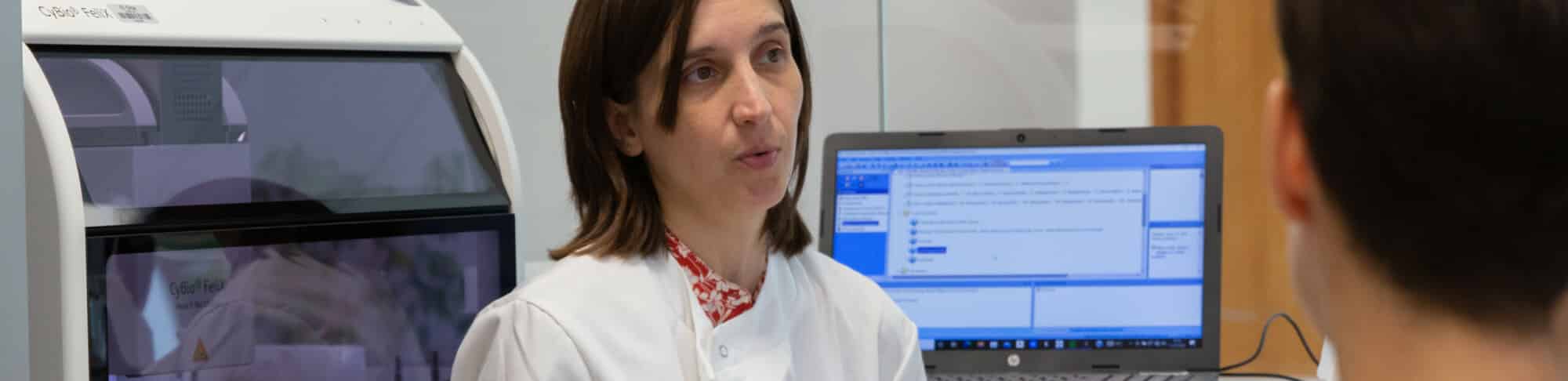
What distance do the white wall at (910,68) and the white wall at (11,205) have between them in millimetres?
1179

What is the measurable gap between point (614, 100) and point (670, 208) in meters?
0.10

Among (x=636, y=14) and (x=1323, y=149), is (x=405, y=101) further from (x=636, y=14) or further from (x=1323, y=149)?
(x=1323, y=149)

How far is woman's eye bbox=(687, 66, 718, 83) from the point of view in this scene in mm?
1254

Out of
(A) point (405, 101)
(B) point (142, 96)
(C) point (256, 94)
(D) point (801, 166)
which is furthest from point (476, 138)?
(D) point (801, 166)

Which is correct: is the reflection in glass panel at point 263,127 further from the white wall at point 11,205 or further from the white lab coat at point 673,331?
the white lab coat at point 673,331

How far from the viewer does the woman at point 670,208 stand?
1.19m

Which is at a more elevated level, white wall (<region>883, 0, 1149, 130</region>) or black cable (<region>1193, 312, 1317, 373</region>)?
white wall (<region>883, 0, 1149, 130</region>)

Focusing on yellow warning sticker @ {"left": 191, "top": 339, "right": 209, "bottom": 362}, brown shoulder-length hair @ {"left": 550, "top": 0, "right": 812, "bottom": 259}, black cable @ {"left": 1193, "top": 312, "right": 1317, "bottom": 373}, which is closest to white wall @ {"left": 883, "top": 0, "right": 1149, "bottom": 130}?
black cable @ {"left": 1193, "top": 312, "right": 1317, "bottom": 373}

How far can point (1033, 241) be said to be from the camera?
6.27 feet

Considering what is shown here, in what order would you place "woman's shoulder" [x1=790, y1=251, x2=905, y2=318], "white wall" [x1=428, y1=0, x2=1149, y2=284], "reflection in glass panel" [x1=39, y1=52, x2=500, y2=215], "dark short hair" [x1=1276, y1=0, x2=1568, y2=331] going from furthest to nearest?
"white wall" [x1=428, y1=0, x2=1149, y2=284] < "reflection in glass panel" [x1=39, y1=52, x2=500, y2=215] < "woman's shoulder" [x1=790, y1=251, x2=905, y2=318] < "dark short hair" [x1=1276, y1=0, x2=1568, y2=331]

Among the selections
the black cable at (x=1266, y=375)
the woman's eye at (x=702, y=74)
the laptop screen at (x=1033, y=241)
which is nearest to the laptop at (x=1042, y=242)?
the laptop screen at (x=1033, y=241)

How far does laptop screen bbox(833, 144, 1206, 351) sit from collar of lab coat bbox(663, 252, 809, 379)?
0.58 metres

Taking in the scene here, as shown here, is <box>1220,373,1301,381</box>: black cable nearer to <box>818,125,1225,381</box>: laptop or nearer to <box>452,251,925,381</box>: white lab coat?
<box>818,125,1225,381</box>: laptop

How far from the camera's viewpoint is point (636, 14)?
1.22m
